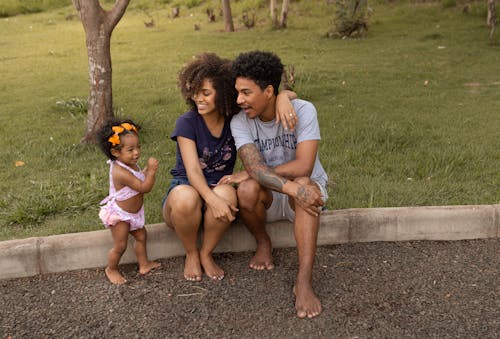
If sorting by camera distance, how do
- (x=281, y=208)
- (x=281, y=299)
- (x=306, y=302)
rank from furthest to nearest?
1. (x=281, y=208)
2. (x=281, y=299)
3. (x=306, y=302)

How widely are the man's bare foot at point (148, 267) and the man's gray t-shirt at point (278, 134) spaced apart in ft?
2.91

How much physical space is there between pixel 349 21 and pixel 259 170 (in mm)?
8980

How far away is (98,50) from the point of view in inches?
208

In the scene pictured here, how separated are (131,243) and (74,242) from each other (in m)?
0.34

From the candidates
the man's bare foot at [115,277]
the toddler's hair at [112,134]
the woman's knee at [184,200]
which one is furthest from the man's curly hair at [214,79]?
the man's bare foot at [115,277]

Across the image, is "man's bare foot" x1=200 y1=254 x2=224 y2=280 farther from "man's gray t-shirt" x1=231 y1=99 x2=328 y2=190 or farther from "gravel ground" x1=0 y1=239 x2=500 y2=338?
"man's gray t-shirt" x1=231 y1=99 x2=328 y2=190

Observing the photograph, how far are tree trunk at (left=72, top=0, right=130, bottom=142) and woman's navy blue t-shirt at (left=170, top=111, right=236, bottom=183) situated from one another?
224cm

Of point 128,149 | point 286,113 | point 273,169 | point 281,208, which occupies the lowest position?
point 281,208

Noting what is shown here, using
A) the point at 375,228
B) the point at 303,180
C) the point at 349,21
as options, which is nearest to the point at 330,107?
the point at 375,228

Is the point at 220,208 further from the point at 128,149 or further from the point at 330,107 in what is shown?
the point at 330,107

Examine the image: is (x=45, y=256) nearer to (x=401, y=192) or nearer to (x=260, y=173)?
(x=260, y=173)

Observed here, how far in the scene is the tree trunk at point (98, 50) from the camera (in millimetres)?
5180

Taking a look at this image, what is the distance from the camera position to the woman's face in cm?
327

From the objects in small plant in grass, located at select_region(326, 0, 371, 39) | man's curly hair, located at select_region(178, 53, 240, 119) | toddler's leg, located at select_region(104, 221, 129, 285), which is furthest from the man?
small plant in grass, located at select_region(326, 0, 371, 39)
